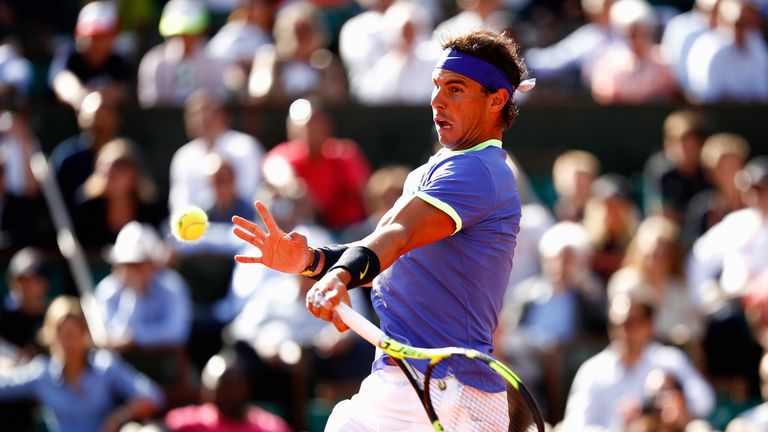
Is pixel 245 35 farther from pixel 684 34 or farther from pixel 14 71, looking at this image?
pixel 684 34

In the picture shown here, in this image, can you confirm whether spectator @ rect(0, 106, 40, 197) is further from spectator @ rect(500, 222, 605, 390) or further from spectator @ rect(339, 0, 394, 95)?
spectator @ rect(500, 222, 605, 390)

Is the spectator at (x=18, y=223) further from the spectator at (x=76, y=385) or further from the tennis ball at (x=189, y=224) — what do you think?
the tennis ball at (x=189, y=224)

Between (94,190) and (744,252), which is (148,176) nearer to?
(94,190)

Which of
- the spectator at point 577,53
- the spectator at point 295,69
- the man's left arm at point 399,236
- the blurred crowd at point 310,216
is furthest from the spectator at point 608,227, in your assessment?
the man's left arm at point 399,236

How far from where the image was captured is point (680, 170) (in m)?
11.0

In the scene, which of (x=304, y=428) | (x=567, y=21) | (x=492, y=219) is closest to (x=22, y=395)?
(x=304, y=428)

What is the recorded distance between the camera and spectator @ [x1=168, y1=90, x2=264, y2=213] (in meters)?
10.6

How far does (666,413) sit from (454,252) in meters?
3.68

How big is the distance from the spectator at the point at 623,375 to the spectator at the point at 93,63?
4.78m

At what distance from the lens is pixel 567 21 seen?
42.9 ft

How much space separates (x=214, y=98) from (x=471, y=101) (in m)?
6.95

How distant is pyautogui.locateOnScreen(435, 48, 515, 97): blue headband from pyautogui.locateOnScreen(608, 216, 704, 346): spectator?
481cm

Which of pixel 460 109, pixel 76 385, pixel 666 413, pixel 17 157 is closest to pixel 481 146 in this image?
pixel 460 109

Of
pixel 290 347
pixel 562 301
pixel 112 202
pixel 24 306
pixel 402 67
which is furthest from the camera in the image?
pixel 402 67
